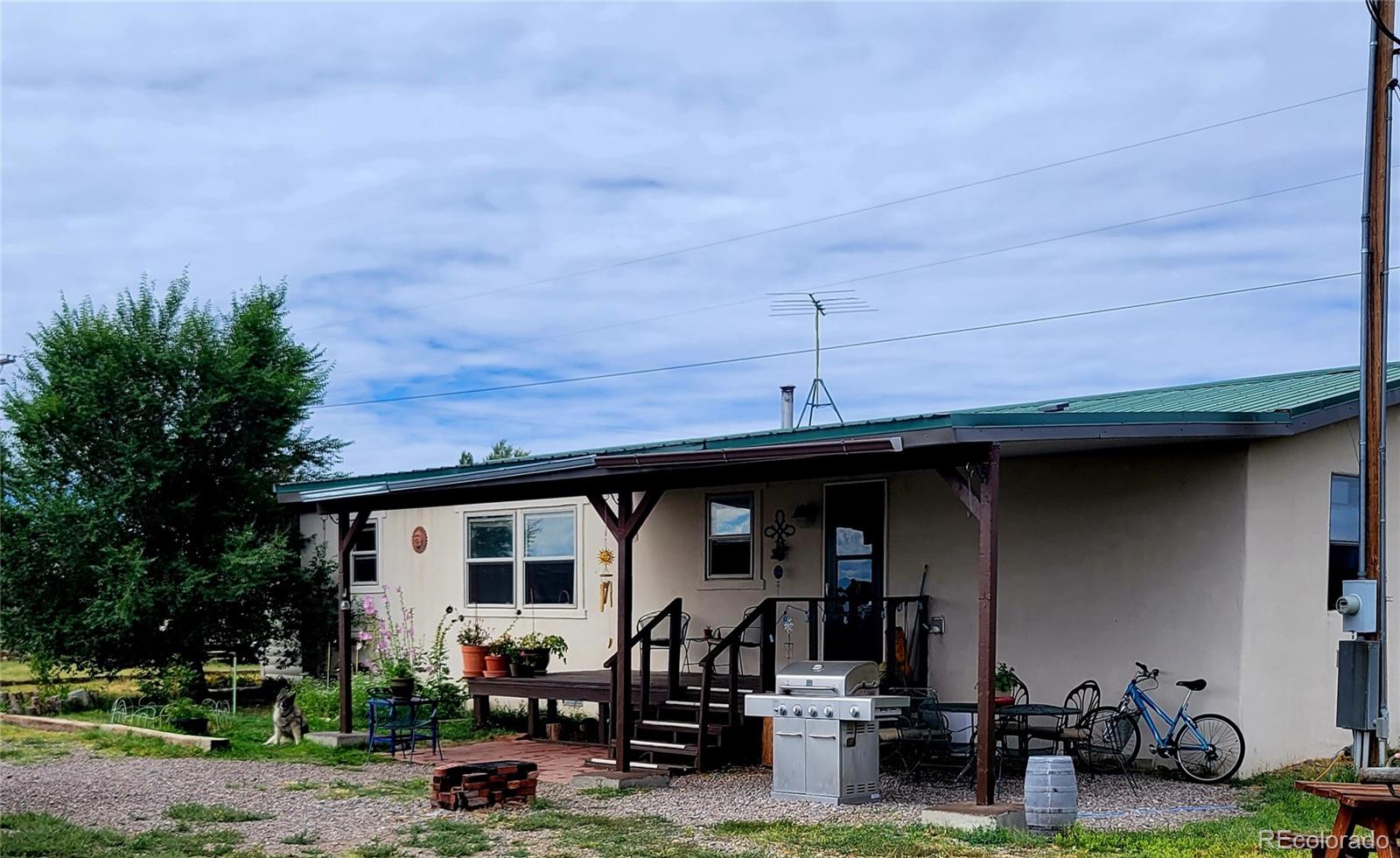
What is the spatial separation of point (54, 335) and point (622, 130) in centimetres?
775

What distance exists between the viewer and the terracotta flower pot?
15.5m

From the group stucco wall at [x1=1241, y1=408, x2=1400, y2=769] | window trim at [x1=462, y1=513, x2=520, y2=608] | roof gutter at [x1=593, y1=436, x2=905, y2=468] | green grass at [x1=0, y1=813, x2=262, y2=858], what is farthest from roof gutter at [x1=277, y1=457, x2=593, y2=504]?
stucco wall at [x1=1241, y1=408, x2=1400, y2=769]

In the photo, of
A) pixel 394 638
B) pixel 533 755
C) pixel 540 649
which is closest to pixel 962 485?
pixel 533 755

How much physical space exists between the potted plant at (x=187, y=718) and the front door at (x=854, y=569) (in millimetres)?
6386

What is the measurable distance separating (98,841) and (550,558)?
880 cm

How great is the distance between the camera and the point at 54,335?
17.9m

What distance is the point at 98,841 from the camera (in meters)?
8.16

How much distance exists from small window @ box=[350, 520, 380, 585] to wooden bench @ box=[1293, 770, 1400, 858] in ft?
48.5

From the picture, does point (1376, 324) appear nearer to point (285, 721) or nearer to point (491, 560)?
point (285, 721)

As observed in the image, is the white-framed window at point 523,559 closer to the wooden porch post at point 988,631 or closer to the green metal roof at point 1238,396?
the green metal roof at point 1238,396

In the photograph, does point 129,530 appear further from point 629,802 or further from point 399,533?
point 629,802

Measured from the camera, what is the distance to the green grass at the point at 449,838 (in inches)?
315

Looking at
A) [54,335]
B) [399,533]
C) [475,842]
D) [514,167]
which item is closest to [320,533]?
[399,533]

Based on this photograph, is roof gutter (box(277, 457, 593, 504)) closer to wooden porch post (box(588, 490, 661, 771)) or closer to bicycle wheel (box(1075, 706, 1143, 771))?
wooden porch post (box(588, 490, 661, 771))
